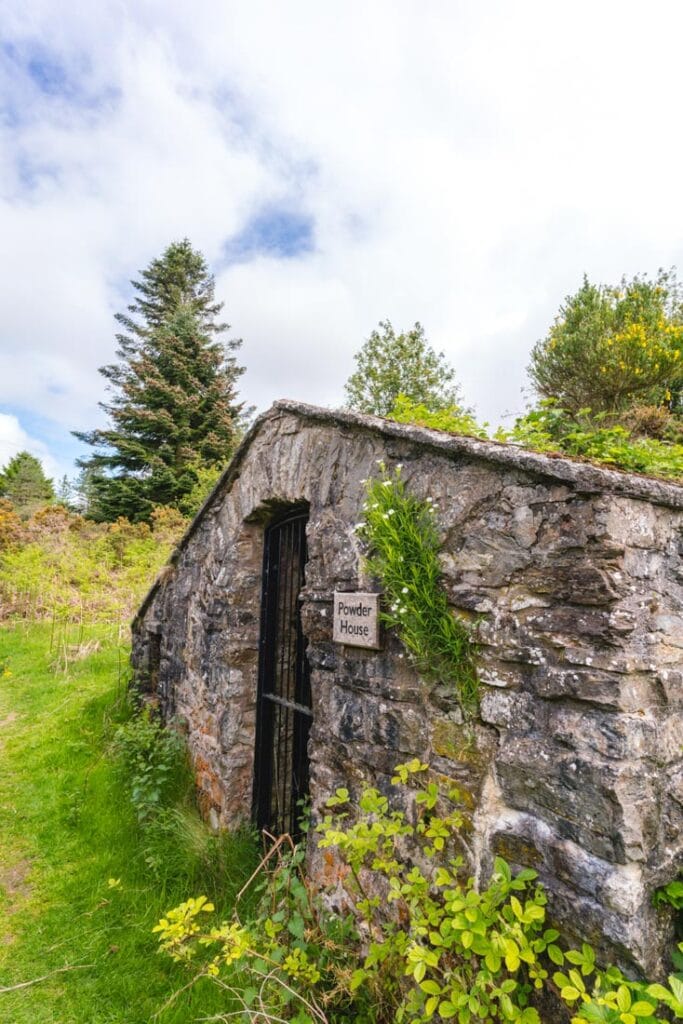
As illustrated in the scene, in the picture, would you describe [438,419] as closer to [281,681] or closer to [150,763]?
[281,681]

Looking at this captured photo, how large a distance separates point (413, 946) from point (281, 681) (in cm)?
225

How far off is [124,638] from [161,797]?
18.5ft

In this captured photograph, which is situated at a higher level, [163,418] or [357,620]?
[163,418]

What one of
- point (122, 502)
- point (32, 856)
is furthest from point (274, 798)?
point (122, 502)

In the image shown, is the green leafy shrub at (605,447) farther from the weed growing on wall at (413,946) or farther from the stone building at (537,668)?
the weed growing on wall at (413,946)

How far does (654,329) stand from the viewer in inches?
428

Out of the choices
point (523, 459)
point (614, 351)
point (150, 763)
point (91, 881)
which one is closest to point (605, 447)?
point (523, 459)

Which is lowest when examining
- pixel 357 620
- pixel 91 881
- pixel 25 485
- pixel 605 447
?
pixel 91 881

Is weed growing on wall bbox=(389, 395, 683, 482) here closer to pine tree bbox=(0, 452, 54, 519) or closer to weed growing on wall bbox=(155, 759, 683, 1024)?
weed growing on wall bbox=(155, 759, 683, 1024)

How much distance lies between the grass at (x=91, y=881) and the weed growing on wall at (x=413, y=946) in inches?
14.0

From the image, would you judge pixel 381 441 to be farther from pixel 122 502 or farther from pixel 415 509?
pixel 122 502

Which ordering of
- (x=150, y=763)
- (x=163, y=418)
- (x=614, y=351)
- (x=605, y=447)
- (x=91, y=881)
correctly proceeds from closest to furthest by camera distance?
(x=605, y=447), (x=91, y=881), (x=150, y=763), (x=614, y=351), (x=163, y=418)

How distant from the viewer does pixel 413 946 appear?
7.00 ft

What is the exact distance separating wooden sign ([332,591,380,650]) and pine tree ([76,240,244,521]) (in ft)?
52.2
